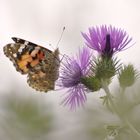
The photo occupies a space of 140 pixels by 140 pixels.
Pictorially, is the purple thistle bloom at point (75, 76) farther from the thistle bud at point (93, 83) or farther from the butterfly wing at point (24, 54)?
Answer: the butterfly wing at point (24, 54)

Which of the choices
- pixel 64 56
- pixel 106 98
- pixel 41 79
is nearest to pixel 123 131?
pixel 106 98

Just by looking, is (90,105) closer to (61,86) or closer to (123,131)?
(61,86)

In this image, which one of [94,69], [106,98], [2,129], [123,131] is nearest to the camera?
[123,131]

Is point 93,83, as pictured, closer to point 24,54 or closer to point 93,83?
point 93,83

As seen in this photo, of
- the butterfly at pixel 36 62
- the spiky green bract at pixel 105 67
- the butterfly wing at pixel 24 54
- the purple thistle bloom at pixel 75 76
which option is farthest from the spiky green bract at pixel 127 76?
the butterfly wing at pixel 24 54

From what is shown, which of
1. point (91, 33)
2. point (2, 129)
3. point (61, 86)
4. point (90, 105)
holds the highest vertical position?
point (91, 33)

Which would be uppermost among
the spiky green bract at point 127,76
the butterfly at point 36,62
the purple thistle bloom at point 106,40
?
the purple thistle bloom at point 106,40
